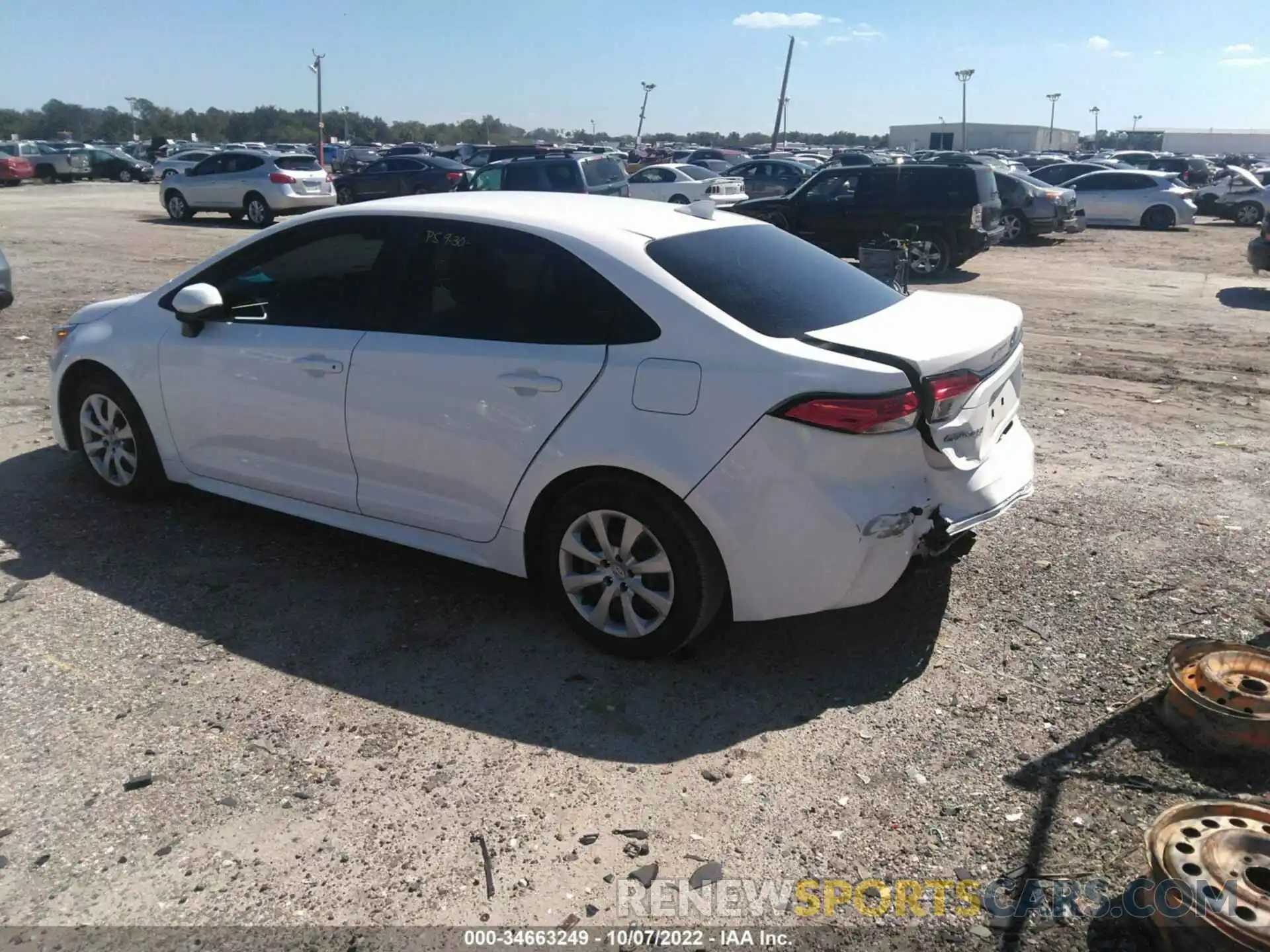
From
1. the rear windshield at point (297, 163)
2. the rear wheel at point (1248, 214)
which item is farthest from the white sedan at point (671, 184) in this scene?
the rear wheel at point (1248, 214)

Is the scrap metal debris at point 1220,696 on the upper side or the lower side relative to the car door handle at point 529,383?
lower

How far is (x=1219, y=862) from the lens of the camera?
2566 mm

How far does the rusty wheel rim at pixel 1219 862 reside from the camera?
237 centimetres

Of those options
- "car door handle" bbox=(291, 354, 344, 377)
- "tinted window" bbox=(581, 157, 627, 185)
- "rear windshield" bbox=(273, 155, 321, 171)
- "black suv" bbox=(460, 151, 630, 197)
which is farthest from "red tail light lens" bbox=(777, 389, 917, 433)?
"rear windshield" bbox=(273, 155, 321, 171)

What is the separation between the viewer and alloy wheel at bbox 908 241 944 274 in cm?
1549

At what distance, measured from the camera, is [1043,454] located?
6.48m

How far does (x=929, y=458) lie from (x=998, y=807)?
1.20m

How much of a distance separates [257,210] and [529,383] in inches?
818

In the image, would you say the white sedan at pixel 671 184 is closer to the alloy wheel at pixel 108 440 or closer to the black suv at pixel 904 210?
the black suv at pixel 904 210

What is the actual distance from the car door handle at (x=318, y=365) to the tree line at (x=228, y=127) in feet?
273

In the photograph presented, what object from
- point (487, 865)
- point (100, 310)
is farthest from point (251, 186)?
point (487, 865)

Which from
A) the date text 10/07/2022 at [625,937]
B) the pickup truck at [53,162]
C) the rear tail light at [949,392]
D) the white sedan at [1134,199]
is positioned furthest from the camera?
the pickup truck at [53,162]

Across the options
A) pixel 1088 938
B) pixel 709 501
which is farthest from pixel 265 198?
pixel 1088 938

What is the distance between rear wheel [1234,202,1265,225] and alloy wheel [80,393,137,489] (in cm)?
2843
